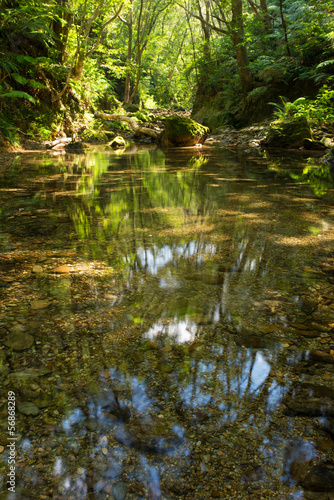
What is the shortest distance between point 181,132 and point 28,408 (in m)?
13.9

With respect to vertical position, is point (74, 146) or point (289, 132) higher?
point (289, 132)

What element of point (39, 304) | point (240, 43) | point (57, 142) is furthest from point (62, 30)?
point (39, 304)

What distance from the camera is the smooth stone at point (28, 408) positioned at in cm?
129

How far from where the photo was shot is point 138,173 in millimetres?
7098

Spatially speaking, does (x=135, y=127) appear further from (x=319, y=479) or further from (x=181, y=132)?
(x=319, y=479)

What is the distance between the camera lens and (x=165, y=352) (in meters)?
1.65

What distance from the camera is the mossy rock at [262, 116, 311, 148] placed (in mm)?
11648

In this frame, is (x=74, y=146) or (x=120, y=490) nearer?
(x=120, y=490)

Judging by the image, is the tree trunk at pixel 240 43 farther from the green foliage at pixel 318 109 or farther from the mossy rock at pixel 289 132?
the mossy rock at pixel 289 132

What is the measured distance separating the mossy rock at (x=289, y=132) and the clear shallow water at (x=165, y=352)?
9289mm

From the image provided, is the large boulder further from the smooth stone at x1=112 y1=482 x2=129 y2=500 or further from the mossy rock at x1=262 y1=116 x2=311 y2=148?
the smooth stone at x1=112 y1=482 x2=129 y2=500

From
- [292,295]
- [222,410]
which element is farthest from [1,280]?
[292,295]

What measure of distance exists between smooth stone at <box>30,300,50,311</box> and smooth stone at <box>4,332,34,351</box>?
270 millimetres

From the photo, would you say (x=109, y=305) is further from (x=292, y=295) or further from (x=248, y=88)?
(x=248, y=88)
